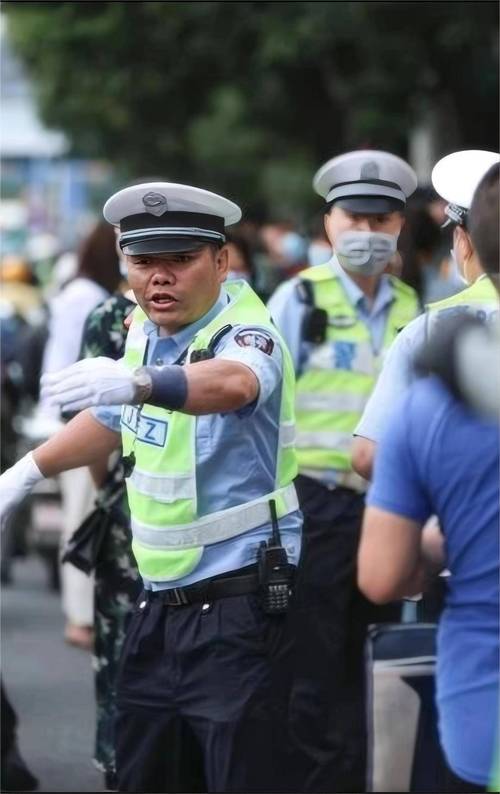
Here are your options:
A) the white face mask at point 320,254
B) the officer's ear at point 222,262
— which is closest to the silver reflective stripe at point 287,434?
the officer's ear at point 222,262

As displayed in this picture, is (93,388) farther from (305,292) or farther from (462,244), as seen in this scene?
(305,292)

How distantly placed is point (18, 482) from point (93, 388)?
3.03 ft

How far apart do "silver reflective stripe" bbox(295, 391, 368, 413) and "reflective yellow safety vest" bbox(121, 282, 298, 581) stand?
1913mm

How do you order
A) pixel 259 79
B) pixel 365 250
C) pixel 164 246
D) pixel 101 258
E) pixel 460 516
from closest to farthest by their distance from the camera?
pixel 460 516 < pixel 164 246 < pixel 365 250 < pixel 101 258 < pixel 259 79

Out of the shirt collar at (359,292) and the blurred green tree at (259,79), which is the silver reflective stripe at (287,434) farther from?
the blurred green tree at (259,79)

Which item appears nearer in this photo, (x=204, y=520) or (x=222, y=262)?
(x=204, y=520)

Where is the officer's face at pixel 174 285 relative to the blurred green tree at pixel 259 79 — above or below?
below

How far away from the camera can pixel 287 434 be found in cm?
518

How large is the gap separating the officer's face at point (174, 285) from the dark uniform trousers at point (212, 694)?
69 cm

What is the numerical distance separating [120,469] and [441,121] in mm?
18590

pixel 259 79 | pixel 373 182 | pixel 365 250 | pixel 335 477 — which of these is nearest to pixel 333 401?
pixel 335 477

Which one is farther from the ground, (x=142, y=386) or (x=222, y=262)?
(x=222, y=262)

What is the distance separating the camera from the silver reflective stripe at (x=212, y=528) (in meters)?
5.02

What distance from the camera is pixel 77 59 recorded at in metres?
28.2
